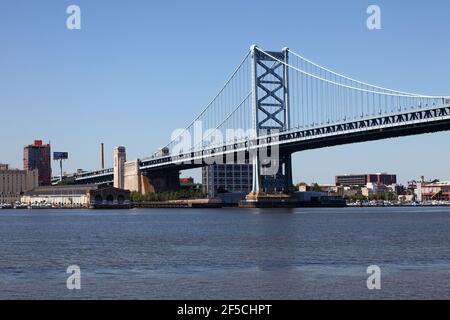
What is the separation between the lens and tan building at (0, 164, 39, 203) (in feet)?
597

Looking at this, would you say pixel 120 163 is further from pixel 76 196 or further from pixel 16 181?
pixel 16 181

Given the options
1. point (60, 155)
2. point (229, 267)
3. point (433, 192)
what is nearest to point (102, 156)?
point (60, 155)

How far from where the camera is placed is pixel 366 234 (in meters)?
42.1

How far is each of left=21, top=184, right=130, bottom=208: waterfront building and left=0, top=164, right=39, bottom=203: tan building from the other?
18.3 metres

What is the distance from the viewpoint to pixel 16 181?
609 ft

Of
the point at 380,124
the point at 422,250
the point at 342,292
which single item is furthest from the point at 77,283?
the point at 380,124

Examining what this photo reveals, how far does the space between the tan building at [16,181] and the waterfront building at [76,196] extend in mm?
18300

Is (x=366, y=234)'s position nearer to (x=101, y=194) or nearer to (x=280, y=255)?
(x=280, y=255)

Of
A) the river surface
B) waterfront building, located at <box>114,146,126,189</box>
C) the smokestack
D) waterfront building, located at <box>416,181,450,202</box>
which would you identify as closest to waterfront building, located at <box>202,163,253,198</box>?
waterfront building, located at <box>114,146,126,189</box>

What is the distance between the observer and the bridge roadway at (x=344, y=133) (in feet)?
221

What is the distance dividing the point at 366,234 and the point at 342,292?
22703 mm

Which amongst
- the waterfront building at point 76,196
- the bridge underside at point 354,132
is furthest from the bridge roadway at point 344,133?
the waterfront building at point 76,196

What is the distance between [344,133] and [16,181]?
123716 mm

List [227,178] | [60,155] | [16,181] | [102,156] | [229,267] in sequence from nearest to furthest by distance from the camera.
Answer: [229,267] → [227,178] → [102,156] → [16,181] → [60,155]
